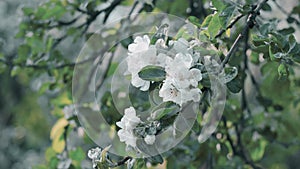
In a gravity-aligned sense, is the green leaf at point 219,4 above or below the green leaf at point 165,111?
above

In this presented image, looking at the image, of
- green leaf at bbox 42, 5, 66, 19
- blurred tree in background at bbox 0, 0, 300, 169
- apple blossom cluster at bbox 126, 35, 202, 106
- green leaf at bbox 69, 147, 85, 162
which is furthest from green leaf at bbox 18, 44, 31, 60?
apple blossom cluster at bbox 126, 35, 202, 106

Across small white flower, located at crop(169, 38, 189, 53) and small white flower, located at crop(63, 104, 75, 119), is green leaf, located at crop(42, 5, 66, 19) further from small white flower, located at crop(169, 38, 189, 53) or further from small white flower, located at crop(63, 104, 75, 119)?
small white flower, located at crop(169, 38, 189, 53)

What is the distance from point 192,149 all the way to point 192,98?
0.69m

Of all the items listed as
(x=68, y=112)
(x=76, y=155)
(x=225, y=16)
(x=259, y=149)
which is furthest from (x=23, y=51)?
(x=225, y=16)

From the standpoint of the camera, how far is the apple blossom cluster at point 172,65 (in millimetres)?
919

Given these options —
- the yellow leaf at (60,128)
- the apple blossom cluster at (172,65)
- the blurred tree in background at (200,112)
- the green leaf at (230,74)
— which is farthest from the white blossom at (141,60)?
the yellow leaf at (60,128)

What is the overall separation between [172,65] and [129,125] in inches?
4.7

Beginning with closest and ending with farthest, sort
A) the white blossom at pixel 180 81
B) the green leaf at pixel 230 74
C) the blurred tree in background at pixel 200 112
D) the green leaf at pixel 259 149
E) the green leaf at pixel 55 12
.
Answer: the white blossom at pixel 180 81, the green leaf at pixel 230 74, the blurred tree in background at pixel 200 112, the green leaf at pixel 55 12, the green leaf at pixel 259 149

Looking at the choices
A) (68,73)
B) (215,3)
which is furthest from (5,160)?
(215,3)

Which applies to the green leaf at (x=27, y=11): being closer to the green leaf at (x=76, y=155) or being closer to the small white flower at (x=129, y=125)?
the green leaf at (x=76, y=155)

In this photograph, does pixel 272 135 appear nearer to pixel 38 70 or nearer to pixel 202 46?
pixel 38 70

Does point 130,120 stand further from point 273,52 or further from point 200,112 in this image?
point 200,112

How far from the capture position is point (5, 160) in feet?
14.9

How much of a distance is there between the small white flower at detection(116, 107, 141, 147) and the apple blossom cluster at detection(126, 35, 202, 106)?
45 millimetres
